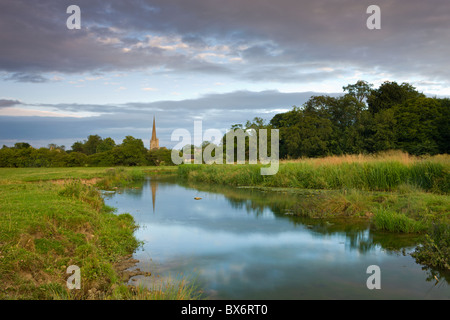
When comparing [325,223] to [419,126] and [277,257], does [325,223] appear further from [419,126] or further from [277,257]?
[419,126]

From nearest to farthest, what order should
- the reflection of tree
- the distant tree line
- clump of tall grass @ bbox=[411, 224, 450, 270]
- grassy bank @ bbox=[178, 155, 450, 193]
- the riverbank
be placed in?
clump of tall grass @ bbox=[411, 224, 450, 270] < the reflection of tree < the riverbank < grassy bank @ bbox=[178, 155, 450, 193] < the distant tree line

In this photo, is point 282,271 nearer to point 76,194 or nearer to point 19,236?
point 19,236

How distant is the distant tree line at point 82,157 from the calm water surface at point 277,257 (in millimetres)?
37634

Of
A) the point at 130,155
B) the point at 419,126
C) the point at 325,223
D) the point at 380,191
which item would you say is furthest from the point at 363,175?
the point at 130,155

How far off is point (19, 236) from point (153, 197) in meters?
12.0

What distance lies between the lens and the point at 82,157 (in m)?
49.8

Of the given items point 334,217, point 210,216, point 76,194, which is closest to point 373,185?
point 334,217

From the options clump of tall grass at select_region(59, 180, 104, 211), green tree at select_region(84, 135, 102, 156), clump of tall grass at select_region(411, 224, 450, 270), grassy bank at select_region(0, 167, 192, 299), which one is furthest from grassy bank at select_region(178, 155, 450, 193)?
green tree at select_region(84, 135, 102, 156)

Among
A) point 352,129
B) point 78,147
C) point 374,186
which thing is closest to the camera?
point 374,186

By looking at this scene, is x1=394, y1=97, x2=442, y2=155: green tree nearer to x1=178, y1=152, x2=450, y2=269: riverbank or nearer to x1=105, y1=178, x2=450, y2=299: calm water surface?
x1=178, y1=152, x2=450, y2=269: riverbank

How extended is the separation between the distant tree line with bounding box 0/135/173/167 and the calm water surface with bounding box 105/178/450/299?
123 feet

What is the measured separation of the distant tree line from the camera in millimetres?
43375

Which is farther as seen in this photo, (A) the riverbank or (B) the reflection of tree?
(A) the riverbank

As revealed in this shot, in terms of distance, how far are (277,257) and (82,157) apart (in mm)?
47439
